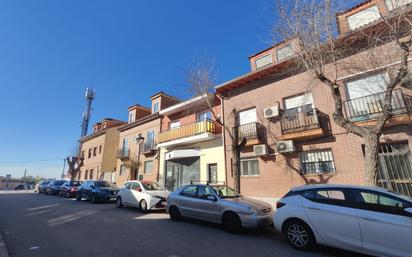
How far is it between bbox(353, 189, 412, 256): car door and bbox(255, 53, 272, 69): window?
1174 centimetres

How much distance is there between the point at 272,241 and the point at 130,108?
75.4 feet

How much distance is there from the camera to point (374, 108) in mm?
9555

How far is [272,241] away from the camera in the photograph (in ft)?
20.0

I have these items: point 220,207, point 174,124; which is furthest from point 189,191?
point 174,124

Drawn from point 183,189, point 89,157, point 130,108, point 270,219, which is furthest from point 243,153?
point 89,157

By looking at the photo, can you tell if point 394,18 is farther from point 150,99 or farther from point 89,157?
point 89,157

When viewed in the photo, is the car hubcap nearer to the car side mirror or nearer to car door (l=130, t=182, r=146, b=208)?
the car side mirror

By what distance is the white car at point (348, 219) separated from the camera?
4391mm

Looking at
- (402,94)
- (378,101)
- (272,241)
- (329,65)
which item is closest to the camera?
(272,241)

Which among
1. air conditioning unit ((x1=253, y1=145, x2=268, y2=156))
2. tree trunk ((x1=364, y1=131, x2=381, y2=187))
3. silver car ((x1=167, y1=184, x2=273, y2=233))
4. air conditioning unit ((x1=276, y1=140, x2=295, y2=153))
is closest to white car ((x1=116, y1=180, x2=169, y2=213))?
silver car ((x1=167, y1=184, x2=273, y2=233))

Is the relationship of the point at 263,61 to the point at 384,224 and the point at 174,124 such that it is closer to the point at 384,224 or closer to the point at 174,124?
the point at 174,124

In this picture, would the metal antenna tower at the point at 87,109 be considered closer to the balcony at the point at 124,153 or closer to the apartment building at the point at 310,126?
the balcony at the point at 124,153

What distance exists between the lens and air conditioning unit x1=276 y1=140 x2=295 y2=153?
11438 millimetres

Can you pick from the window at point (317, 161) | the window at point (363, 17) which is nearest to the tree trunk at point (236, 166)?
the window at point (317, 161)
